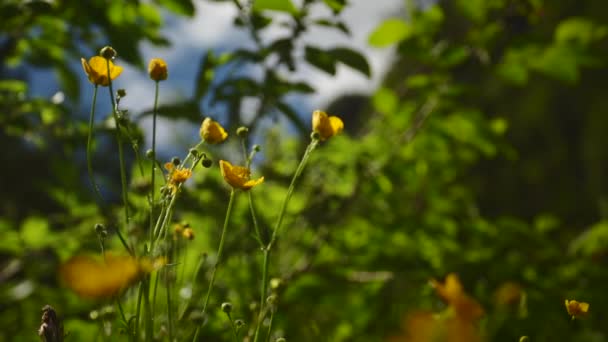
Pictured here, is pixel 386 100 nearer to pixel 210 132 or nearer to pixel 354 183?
pixel 354 183

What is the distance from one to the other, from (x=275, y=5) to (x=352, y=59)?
6.5 inches

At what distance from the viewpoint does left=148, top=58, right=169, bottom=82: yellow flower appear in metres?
0.55

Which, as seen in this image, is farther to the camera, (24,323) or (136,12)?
(24,323)

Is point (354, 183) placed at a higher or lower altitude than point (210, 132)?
lower

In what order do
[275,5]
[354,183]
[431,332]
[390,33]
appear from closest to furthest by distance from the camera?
[431,332]
[275,5]
[390,33]
[354,183]

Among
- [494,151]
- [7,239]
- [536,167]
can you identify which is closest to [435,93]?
[494,151]

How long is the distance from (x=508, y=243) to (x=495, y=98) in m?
7.40

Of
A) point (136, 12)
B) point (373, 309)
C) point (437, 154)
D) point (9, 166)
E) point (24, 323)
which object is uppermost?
point (136, 12)

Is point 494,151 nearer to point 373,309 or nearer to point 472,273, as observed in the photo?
point 472,273

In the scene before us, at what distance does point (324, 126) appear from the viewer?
1.92 feet

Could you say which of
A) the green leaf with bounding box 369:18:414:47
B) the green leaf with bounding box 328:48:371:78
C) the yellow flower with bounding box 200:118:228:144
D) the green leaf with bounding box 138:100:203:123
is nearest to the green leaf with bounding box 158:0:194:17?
the green leaf with bounding box 138:100:203:123

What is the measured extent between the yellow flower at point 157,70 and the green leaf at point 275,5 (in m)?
0.32

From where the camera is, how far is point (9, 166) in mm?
8375

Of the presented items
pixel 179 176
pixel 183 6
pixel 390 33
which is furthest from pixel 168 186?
pixel 390 33
